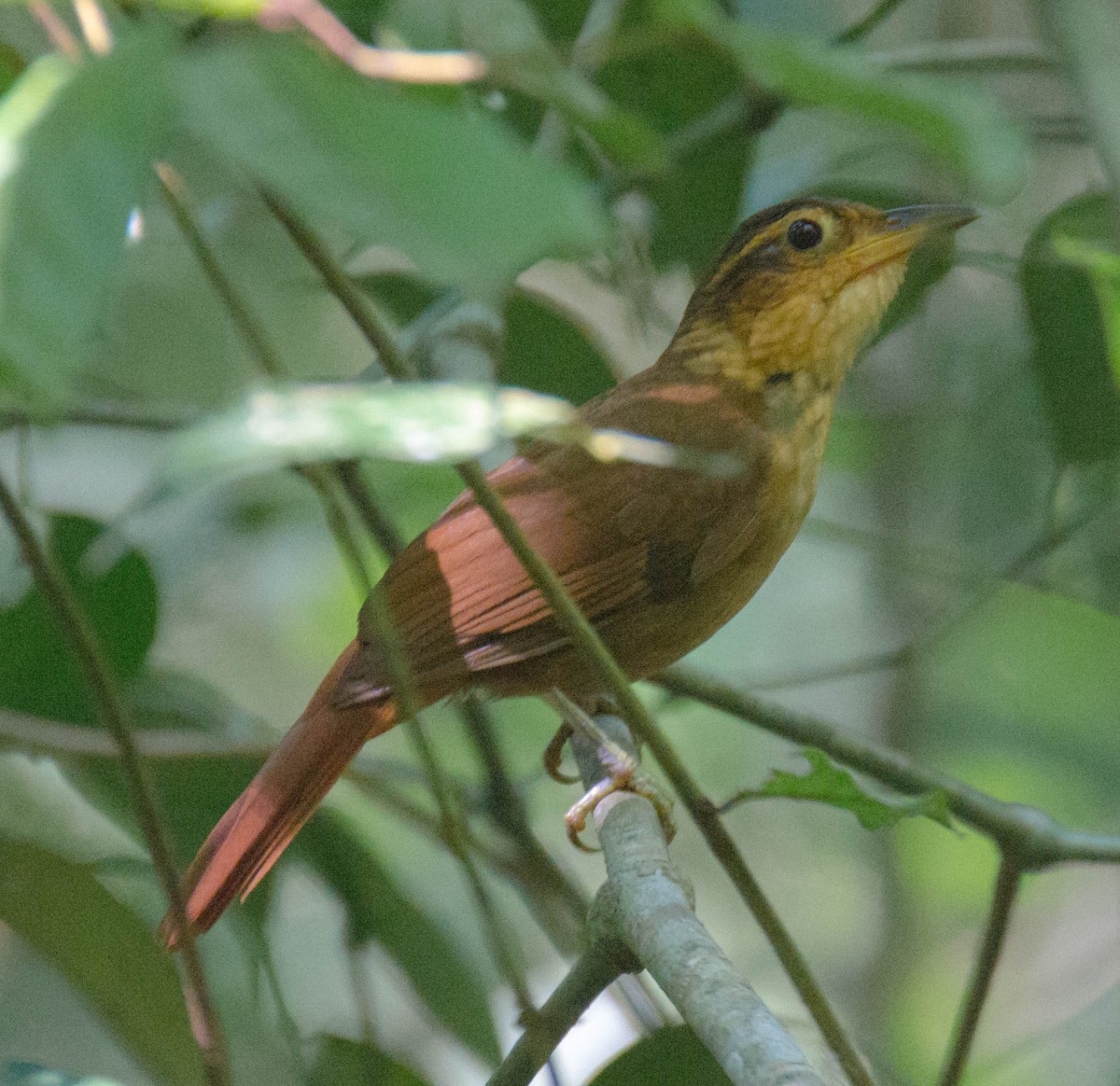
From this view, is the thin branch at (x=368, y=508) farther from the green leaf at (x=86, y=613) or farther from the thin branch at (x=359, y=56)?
the thin branch at (x=359, y=56)

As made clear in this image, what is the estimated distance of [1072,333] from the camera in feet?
8.07

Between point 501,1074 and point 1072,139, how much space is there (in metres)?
1.97

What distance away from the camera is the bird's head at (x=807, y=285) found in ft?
9.18

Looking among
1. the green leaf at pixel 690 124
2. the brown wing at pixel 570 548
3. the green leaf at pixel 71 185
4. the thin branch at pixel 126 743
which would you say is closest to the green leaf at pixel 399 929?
the brown wing at pixel 570 548

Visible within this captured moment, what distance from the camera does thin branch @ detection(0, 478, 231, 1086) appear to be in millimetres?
1415

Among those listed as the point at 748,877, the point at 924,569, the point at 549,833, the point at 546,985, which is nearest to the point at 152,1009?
the point at 748,877

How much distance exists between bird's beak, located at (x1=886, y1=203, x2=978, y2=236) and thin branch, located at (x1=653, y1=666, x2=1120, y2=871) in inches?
36.7

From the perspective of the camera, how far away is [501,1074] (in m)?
1.69

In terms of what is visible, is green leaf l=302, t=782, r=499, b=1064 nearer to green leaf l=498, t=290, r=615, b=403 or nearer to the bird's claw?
the bird's claw

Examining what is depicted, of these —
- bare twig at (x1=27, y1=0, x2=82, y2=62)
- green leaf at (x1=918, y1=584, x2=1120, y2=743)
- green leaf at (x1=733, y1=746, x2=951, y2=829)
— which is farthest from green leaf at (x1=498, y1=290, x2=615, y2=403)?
bare twig at (x1=27, y1=0, x2=82, y2=62)

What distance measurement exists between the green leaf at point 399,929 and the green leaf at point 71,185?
1771 millimetres

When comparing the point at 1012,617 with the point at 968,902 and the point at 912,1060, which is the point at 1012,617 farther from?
the point at 912,1060

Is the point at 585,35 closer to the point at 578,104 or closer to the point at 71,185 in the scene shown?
the point at 578,104

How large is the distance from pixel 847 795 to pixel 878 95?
0.95 metres
